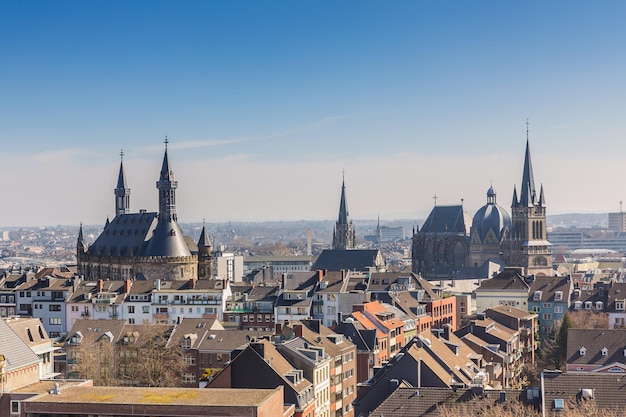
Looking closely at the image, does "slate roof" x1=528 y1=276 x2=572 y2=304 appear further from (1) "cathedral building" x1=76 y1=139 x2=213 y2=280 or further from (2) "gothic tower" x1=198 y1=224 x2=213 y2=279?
(1) "cathedral building" x1=76 y1=139 x2=213 y2=280

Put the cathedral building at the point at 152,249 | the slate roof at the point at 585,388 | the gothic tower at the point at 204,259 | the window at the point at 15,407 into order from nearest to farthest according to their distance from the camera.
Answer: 1. the window at the point at 15,407
2. the slate roof at the point at 585,388
3. the cathedral building at the point at 152,249
4. the gothic tower at the point at 204,259

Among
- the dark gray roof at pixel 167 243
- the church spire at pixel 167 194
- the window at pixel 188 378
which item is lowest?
the window at pixel 188 378

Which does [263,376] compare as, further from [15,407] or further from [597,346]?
[597,346]

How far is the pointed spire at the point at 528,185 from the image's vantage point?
194 m

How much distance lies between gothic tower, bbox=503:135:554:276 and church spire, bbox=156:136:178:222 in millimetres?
70686

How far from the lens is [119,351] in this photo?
9194 centimetres

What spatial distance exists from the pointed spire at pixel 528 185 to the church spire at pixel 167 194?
73.7m

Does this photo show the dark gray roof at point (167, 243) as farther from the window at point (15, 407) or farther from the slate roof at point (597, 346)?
the window at point (15, 407)

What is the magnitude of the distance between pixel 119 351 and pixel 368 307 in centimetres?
2389

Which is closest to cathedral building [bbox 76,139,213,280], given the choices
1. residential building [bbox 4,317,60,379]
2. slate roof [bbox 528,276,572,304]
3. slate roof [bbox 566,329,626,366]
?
slate roof [bbox 528,276,572,304]

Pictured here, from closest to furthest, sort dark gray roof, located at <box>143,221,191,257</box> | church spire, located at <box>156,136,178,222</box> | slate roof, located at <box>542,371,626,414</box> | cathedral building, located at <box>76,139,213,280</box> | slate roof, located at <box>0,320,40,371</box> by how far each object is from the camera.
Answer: slate roof, located at <box>542,371,626,414</box>, slate roof, located at <box>0,320,40,371</box>, cathedral building, located at <box>76,139,213,280</box>, dark gray roof, located at <box>143,221,191,257</box>, church spire, located at <box>156,136,178,222</box>

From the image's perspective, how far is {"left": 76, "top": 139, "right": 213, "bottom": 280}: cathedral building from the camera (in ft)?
463

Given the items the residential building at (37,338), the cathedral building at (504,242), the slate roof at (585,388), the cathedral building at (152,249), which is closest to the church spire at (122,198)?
the cathedral building at (152,249)

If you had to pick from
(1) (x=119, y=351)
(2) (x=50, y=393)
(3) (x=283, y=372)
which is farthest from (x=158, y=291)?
(2) (x=50, y=393)
